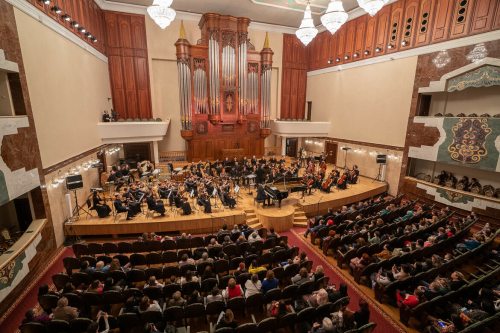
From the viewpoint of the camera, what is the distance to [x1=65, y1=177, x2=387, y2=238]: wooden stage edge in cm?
815

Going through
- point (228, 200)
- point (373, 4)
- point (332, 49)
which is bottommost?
point (228, 200)

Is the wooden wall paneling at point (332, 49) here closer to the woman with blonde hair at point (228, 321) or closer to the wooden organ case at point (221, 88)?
the wooden organ case at point (221, 88)

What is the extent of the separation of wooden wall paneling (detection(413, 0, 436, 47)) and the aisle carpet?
10902 millimetres

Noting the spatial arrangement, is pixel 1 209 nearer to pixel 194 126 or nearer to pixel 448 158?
pixel 194 126

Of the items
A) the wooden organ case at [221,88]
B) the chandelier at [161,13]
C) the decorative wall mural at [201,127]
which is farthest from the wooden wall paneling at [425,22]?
the decorative wall mural at [201,127]

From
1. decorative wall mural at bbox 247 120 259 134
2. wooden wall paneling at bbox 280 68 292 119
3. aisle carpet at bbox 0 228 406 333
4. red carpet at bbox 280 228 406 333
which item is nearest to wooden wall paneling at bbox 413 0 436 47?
wooden wall paneling at bbox 280 68 292 119

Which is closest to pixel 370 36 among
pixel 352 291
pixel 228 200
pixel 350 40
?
pixel 350 40

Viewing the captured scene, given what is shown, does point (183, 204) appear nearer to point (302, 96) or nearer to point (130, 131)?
point (130, 131)

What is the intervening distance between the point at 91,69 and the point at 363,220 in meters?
13.3

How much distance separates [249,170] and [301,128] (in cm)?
591

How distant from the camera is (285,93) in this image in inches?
742

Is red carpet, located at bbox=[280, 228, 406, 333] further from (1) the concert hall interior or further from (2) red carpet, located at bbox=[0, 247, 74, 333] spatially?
(2) red carpet, located at bbox=[0, 247, 74, 333]

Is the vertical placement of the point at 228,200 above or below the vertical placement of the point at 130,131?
below

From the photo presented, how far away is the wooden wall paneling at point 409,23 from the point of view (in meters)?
11.5
